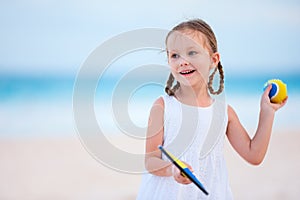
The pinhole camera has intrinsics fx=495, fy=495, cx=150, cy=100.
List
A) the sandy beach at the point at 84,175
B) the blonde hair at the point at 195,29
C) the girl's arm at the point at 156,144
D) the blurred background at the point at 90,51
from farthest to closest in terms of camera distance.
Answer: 1. the blurred background at the point at 90,51
2. the sandy beach at the point at 84,175
3. the blonde hair at the point at 195,29
4. the girl's arm at the point at 156,144

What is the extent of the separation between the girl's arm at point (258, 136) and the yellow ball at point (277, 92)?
0.5 inches

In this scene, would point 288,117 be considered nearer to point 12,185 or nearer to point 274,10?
point 12,185

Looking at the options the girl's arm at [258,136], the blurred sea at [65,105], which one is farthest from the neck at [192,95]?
the blurred sea at [65,105]

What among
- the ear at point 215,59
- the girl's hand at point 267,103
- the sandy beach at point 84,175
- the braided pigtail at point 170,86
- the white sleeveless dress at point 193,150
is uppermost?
the sandy beach at point 84,175

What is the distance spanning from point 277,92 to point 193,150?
283mm

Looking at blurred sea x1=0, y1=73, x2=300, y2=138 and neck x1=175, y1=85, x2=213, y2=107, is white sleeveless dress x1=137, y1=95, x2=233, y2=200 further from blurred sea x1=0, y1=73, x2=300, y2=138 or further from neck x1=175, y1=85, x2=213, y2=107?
blurred sea x1=0, y1=73, x2=300, y2=138

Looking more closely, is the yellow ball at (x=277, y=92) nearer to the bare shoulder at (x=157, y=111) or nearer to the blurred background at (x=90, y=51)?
the bare shoulder at (x=157, y=111)

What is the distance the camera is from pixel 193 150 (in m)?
1.36

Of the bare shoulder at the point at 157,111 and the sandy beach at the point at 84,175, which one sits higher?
the sandy beach at the point at 84,175

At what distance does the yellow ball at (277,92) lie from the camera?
1.37 metres

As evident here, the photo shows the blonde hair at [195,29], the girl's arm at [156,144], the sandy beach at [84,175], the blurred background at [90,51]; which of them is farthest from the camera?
the blurred background at [90,51]

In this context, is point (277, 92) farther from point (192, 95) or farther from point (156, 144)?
point (156, 144)

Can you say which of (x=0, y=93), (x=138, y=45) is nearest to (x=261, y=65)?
(x=0, y=93)

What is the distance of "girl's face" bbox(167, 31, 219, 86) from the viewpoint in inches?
53.2
